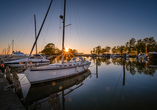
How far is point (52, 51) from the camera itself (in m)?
79.1

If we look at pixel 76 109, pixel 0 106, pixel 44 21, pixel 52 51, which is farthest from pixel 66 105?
pixel 52 51

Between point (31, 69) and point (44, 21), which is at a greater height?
point (44, 21)

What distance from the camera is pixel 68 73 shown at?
1034cm

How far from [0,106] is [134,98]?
860cm

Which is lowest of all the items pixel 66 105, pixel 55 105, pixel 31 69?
pixel 66 105

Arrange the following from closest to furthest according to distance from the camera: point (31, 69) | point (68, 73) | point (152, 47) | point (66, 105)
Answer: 1. point (66, 105)
2. point (31, 69)
3. point (68, 73)
4. point (152, 47)

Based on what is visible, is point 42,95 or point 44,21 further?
point 44,21

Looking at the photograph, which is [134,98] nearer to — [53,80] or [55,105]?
[55,105]

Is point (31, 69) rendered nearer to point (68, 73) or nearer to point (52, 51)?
point (68, 73)

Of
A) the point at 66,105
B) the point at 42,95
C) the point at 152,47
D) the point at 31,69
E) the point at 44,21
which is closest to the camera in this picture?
the point at 66,105

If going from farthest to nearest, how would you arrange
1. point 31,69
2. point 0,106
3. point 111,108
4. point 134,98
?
point 31,69
point 134,98
point 111,108
point 0,106

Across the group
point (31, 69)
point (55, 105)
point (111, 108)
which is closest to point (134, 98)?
point (111, 108)

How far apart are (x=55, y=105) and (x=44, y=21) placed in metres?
9.14

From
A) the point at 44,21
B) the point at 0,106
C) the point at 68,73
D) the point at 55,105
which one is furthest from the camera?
the point at 68,73
